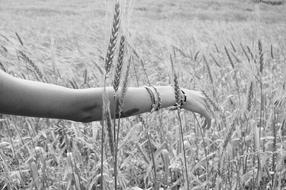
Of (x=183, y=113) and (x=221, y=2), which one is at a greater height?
(x=221, y=2)

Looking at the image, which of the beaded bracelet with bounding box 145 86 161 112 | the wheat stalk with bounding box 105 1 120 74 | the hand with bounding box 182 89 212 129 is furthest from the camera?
the hand with bounding box 182 89 212 129

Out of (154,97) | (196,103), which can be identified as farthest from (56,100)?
(196,103)

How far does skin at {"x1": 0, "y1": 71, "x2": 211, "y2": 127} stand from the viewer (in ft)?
3.11

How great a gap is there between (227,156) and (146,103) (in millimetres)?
347

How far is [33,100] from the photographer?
3.22 ft

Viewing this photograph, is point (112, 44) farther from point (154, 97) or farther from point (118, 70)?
point (154, 97)

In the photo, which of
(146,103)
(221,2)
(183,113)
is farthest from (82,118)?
(221,2)

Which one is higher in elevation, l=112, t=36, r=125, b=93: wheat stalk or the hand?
the hand

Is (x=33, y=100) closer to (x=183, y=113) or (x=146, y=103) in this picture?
(x=146, y=103)

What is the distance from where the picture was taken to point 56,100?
1009 mm

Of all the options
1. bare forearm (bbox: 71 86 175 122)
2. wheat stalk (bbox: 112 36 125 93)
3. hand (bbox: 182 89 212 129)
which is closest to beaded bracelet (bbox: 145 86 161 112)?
bare forearm (bbox: 71 86 175 122)

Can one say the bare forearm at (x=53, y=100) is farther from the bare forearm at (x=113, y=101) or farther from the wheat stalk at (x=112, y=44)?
the wheat stalk at (x=112, y=44)

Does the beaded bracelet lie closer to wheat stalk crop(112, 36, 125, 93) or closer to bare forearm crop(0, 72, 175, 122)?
bare forearm crop(0, 72, 175, 122)

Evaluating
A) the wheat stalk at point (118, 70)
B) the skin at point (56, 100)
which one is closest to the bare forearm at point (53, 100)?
the skin at point (56, 100)
